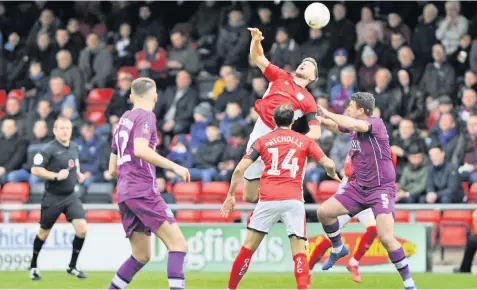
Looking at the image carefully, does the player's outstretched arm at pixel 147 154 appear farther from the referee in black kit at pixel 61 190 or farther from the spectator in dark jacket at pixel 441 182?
the spectator in dark jacket at pixel 441 182

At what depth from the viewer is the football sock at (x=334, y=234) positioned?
13.0 m

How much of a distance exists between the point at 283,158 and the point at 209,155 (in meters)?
7.59

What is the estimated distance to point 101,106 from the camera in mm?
22109

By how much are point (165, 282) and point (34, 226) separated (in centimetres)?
342

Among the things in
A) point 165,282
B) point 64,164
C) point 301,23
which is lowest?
point 165,282

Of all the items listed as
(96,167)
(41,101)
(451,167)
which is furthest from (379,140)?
(41,101)

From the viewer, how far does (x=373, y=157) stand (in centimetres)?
1264

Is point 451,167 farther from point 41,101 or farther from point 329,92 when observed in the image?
point 41,101

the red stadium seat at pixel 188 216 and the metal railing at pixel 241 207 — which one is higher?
the metal railing at pixel 241 207

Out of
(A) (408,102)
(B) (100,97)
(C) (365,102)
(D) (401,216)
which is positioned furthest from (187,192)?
(C) (365,102)

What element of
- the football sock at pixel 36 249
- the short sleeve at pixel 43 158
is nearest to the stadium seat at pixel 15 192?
the football sock at pixel 36 249

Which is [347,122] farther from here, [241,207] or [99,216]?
[99,216]

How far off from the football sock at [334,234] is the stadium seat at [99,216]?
572cm

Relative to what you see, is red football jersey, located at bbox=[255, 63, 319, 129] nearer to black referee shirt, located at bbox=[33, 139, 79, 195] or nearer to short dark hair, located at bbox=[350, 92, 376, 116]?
short dark hair, located at bbox=[350, 92, 376, 116]
